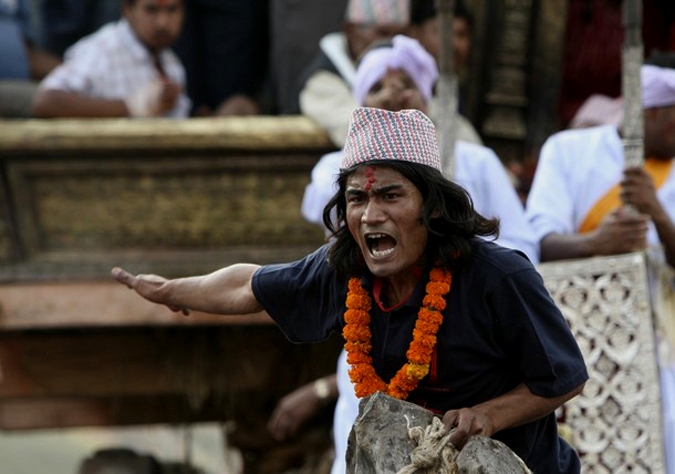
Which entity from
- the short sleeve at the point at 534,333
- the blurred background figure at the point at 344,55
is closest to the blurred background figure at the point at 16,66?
the blurred background figure at the point at 344,55

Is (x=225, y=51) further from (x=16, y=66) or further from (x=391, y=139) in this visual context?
(x=391, y=139)

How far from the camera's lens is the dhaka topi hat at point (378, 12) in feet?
30.8

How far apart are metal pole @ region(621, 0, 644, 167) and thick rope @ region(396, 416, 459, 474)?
8.30ft

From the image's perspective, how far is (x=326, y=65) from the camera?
9383 mm

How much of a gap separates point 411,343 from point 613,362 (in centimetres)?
224

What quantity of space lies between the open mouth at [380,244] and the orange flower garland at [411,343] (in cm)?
14

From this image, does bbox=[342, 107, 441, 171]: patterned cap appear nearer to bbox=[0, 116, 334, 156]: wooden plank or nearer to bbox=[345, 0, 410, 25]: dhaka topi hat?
bbox=[345, 0, 410, 25]: dhaka topi hat

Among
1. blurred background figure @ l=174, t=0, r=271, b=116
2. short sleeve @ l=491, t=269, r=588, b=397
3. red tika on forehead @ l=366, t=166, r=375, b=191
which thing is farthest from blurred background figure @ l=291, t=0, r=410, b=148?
short sleeve @ l=491, t=269, r=588, b=397

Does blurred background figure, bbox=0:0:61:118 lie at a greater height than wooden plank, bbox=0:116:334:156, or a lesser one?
greater

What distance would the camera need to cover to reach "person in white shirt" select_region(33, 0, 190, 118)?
961 centimetres

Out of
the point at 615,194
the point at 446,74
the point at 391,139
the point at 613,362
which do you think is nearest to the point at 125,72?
the point at 446,74

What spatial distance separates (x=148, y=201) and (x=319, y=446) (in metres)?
1.50

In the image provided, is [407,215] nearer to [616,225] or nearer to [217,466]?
[616,225]

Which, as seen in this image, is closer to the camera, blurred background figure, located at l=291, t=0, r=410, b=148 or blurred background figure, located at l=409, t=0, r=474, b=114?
blurred background figure, located at l=291, t=0, r=410, b=148
